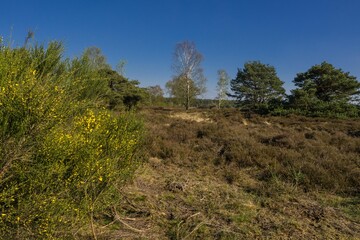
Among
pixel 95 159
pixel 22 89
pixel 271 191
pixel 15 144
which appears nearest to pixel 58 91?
pixel 22 89

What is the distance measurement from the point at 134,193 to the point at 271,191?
3.22 metres

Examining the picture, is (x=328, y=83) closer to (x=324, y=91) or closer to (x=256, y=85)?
Result: (x=324, y=91)

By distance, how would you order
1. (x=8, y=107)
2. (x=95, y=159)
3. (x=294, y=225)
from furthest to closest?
(x=294, y=225) → (x=95, y=159) → (x=8, y=107)

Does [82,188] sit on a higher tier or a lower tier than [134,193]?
higher

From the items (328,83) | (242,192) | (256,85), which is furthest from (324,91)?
(242,192)

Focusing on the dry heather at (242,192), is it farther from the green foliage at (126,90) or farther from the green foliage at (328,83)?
the green foliage at (328,83)

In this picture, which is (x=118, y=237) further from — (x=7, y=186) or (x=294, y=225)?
(x=294, y=225)

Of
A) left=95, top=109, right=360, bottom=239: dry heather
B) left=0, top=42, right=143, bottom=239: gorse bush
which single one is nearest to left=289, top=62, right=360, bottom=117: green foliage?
left=95, top=109, right=360, bottom=239: dry heather

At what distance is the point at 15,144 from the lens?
266cm

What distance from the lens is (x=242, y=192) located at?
641cm

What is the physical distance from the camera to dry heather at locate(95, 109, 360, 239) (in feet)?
15.2

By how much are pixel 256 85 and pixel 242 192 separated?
27949 mm

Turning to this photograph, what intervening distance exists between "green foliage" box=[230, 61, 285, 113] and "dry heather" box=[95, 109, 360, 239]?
72.1 ft

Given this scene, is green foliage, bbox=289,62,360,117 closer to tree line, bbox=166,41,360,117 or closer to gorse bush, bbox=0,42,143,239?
tree line, bbox=166,41,360,117
